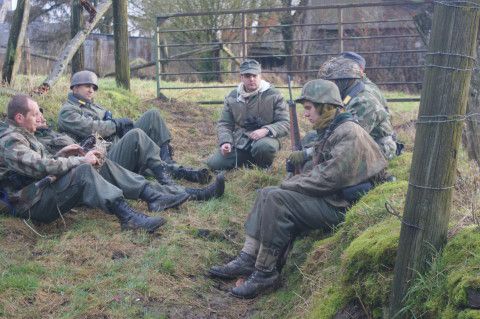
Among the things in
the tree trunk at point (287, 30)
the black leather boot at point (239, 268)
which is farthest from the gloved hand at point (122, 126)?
the tree trunk at point (287, 30)

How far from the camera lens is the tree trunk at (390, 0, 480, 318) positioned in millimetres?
3105

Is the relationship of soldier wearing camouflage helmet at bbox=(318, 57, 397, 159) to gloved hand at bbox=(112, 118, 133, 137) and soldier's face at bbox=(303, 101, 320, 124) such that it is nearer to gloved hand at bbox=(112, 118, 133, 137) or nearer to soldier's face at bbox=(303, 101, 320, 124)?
soldier's face at bbox=(303, 101, 320, 124)

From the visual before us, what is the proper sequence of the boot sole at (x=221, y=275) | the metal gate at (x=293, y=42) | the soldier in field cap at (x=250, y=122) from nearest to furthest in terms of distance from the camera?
the boot sole at (x=221, y=275) < the soldier in field cap at (x=250, y=122) < the metal gate at (x=293, y=42)

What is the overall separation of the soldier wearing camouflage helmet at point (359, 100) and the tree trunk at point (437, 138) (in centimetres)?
305

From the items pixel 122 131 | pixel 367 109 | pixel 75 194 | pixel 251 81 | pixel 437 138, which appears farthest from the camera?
pixel 251 81

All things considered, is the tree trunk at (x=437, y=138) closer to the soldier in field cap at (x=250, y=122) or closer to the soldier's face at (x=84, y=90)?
the soldier in field cap at (x=250, y=122)

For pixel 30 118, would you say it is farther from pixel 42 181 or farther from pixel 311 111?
pixel 311 111

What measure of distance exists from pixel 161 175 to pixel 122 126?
3.09 ft

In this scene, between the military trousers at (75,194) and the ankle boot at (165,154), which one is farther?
the ankle boot at (165,154)

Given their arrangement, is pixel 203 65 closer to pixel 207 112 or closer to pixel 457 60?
pixel 207 112

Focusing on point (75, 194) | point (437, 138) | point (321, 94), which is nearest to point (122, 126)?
point (75, 194)

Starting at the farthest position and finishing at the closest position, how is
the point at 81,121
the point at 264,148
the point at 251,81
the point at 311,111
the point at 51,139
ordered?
the point at 251,81 → the point at 264,148 → the point at 81,121 → the point at 51,139 → the point at 311,111

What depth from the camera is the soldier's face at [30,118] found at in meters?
5.95

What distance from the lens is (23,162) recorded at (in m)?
5.74
